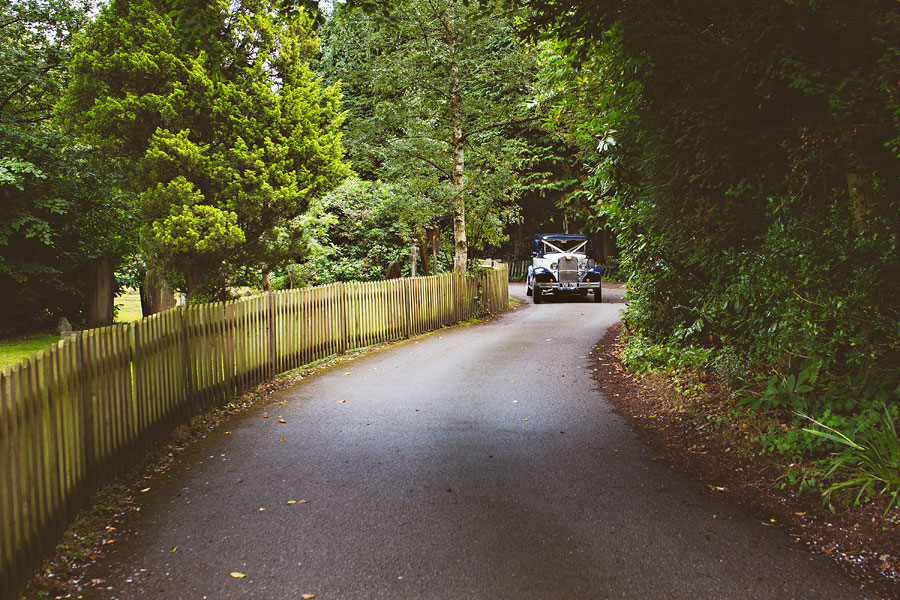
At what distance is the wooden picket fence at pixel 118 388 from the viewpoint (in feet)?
11.8

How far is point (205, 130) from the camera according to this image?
11.2 meters

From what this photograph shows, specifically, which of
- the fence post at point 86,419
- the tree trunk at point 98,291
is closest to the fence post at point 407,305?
the tree trunk at point 98,291

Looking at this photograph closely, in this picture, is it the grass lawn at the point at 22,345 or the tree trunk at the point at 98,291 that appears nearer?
the grass lawn at the point at 22,345

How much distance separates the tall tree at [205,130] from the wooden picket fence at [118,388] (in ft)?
5.65

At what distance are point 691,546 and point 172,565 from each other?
3.09 m

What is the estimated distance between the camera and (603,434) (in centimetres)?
657

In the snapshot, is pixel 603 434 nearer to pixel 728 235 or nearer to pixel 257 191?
pixel 728 235

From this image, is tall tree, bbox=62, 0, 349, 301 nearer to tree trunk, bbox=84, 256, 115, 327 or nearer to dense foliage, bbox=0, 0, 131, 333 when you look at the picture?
dense foliage, bbox=0, 0, 131, 333

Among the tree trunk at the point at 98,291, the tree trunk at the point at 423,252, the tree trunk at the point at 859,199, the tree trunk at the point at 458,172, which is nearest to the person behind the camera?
the tree trunk at the point at 859,199

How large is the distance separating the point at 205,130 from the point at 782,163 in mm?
9142

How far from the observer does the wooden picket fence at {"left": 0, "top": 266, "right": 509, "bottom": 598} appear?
3.61m

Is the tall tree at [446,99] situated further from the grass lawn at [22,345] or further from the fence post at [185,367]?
the fence post at [185,367]

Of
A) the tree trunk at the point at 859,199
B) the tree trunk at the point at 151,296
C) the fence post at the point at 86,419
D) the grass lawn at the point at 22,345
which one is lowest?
the grass lawn at the point at 22,345

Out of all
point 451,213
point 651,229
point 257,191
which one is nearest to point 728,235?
point 651,229
